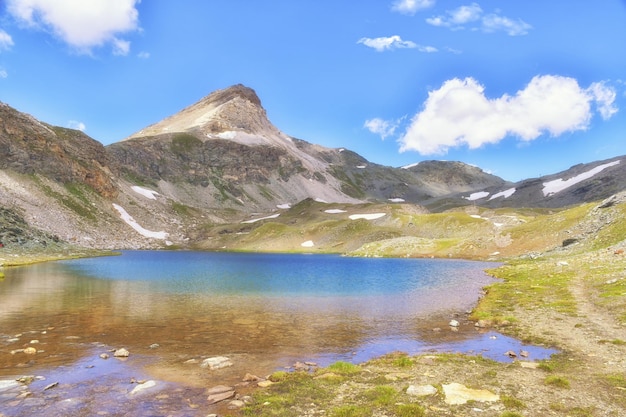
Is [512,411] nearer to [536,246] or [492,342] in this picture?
[492,342]

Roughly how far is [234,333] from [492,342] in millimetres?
16771

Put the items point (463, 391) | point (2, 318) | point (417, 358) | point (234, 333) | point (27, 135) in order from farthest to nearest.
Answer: point (27, 135) < point (2, 318) < point (234, 333) < point (417, 358) < point (463, 391)

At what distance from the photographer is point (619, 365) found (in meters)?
19.0

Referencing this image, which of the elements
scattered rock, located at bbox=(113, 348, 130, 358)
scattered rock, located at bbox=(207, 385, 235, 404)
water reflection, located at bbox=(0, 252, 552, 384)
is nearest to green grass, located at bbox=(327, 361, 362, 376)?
water reflection, located at bbox=(0, 252, 552, 384)

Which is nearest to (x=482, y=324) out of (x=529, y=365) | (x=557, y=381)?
(x=529, y=365)

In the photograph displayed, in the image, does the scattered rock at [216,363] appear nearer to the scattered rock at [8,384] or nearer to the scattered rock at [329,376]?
the scattered rock at [329,376]

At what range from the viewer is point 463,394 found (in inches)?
622

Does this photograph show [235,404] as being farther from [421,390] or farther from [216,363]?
[421,390]

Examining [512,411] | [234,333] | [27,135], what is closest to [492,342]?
[512,411]

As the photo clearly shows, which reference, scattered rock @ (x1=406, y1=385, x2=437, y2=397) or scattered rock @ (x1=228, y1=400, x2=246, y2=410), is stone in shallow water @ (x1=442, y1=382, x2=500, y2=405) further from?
scattered rock @ (x1=228, y1=400, x2=246, y2=410)

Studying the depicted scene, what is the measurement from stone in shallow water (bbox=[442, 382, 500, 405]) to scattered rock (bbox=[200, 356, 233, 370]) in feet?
35.0

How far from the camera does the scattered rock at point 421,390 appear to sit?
626 inches

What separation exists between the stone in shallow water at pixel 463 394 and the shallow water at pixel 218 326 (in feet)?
22.8

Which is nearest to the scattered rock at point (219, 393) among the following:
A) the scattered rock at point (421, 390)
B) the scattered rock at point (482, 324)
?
the scattered rock at point (421, 390)
